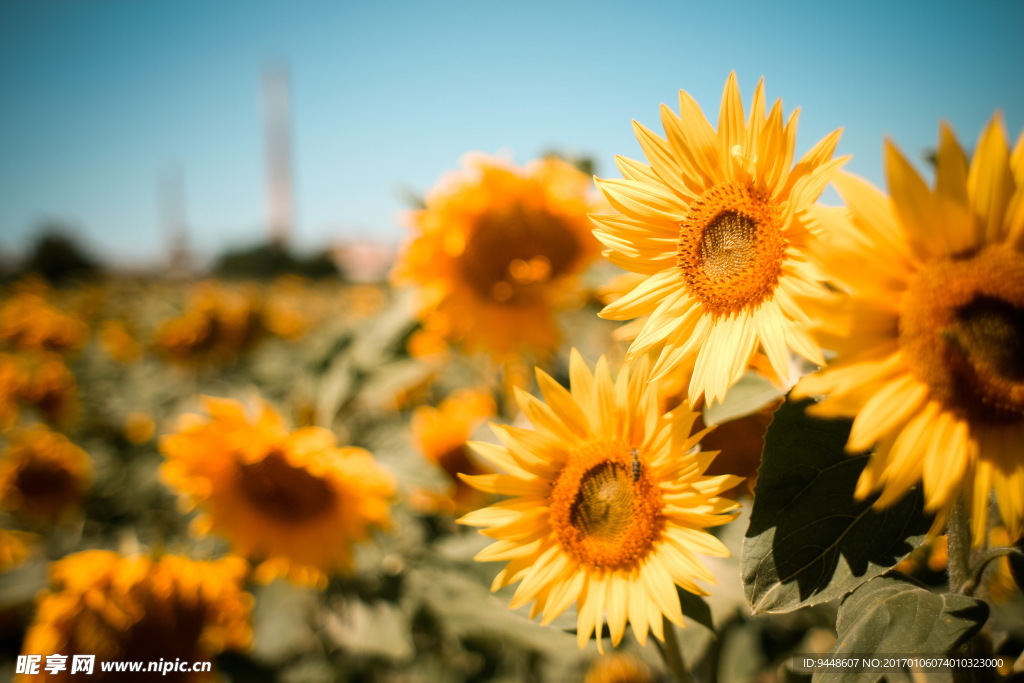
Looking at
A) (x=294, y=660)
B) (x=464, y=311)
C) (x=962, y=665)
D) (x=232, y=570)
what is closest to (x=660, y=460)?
(x=962, y=665)

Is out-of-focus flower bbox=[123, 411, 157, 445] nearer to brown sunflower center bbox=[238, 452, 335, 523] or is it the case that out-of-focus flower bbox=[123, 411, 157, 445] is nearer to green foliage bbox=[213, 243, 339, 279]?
brown sunflower center bbox=[238, 452, 335, 523]

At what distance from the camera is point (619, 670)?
2.63 meters

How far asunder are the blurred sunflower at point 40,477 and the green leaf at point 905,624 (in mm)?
3451

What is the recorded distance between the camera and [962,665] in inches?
31.8

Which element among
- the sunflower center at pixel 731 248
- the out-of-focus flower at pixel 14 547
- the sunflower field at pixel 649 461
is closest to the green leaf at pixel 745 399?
the sunflower field at pixel 649 461

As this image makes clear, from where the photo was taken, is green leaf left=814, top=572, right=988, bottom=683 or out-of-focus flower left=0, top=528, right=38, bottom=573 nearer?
green leaf left=814, top=572, right=988, bottom=683

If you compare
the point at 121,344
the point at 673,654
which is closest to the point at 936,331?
the point at 673,654

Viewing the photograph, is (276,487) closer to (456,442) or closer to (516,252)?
(456,442)

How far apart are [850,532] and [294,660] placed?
2.35 m

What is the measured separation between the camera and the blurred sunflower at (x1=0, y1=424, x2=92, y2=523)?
2838 mm

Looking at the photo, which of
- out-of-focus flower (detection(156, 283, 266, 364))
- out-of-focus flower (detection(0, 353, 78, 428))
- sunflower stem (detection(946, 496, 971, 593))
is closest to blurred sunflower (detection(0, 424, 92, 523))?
out-of-focus flower (detection(0, 353, 78, 428))

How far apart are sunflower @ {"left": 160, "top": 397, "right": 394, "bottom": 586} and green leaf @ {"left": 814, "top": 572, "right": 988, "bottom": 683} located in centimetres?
148

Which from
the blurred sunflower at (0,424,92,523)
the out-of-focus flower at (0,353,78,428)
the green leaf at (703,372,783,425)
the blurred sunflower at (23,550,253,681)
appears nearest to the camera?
the green leaf at (703,372,783,425)

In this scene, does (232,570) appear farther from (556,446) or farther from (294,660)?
(556,446)
